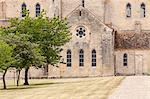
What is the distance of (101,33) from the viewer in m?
91.9

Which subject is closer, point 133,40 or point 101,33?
point 101,33

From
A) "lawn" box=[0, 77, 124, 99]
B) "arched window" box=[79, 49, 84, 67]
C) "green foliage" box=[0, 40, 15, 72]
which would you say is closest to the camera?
"lawn" box=[0, 77, 124, 99]

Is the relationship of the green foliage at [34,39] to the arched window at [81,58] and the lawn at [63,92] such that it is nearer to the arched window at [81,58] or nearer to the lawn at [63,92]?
the lawn at [63,92]

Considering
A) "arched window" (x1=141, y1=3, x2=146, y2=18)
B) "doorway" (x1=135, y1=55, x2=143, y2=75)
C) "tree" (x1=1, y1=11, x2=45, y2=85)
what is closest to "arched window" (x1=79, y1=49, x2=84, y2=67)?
"doorway" (x1=135, y1=55, x2=143, y2=75)

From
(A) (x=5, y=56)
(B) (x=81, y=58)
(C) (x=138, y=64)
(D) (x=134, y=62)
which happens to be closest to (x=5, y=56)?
(A) (x=5, y=56)

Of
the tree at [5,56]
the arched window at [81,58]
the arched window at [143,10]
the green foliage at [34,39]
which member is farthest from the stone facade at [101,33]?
the tree at [5,56]

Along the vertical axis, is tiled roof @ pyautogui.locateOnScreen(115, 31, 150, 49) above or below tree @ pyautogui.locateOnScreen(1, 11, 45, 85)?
above

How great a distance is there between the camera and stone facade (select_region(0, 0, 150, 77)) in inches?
3602

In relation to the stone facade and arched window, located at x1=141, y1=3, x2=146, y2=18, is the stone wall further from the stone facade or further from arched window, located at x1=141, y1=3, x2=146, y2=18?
arched window, located at x1=141, y1=3, x2=146, y2=18

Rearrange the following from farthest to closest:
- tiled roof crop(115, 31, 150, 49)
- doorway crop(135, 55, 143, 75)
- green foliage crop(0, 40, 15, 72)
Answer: tiled roof crop(115, 31, 150, 49) < doorway crop(135, 55, 143, 75) < green foliage crop(0, 40, 15, 72)

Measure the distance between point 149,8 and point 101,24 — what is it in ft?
40.7

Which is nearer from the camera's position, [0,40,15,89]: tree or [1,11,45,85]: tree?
[0,40,15,89]: tree

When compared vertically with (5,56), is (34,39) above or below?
above

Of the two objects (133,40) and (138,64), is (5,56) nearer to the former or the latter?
(138,64)
